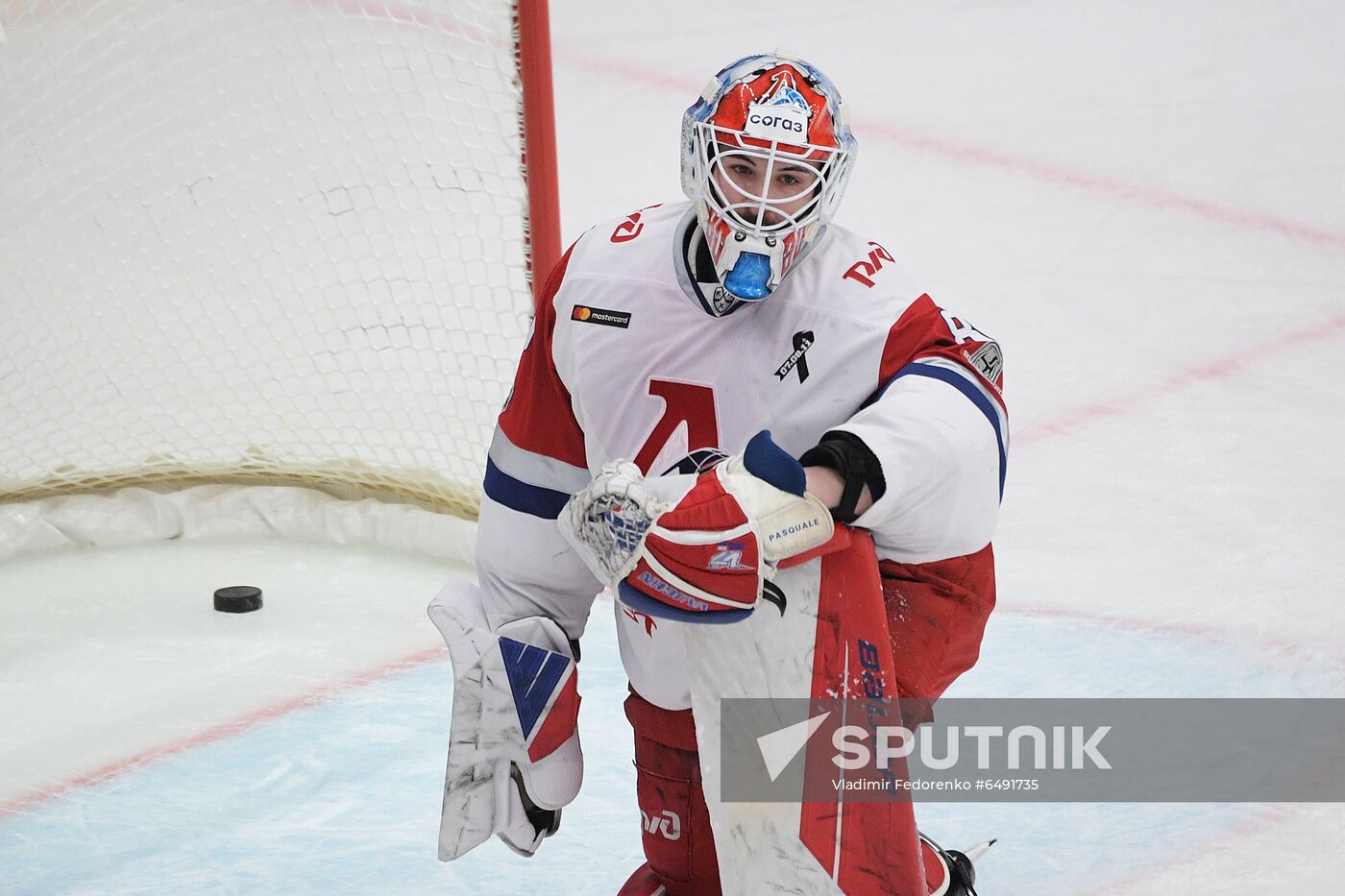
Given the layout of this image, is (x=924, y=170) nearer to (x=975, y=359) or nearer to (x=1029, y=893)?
(x=1029, y=893)

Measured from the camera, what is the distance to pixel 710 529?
125cm

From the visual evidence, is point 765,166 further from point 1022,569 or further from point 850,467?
point 1022,569

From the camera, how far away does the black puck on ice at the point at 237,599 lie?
2.91m

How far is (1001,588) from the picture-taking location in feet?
9.52

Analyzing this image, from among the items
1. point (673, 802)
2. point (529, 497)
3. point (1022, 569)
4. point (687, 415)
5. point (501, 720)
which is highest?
point (687, 415)

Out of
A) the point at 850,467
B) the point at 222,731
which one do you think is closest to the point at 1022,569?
the point at 222,731

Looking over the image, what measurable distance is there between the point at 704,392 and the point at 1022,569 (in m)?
1.61

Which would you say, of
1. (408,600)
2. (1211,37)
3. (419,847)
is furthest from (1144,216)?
(419,847)

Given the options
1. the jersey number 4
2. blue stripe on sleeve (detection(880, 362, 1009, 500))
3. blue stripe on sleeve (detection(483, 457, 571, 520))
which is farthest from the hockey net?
blue stripe on sleeve (detection(880, 362, 1009, 500))

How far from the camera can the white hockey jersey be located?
1379 millimetres

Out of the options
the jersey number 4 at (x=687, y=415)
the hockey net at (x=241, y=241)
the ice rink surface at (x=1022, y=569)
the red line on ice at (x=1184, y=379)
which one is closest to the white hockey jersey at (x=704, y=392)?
the jersey number 4 at (x=687, y=415)

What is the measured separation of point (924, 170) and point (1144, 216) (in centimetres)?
72

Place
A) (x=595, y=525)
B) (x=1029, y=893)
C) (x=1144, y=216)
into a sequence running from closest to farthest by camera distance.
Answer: (x=595, y=525), (x=1029, y=893), (x=1144, y=216)

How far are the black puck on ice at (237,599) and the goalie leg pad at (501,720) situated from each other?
4.36 feet
